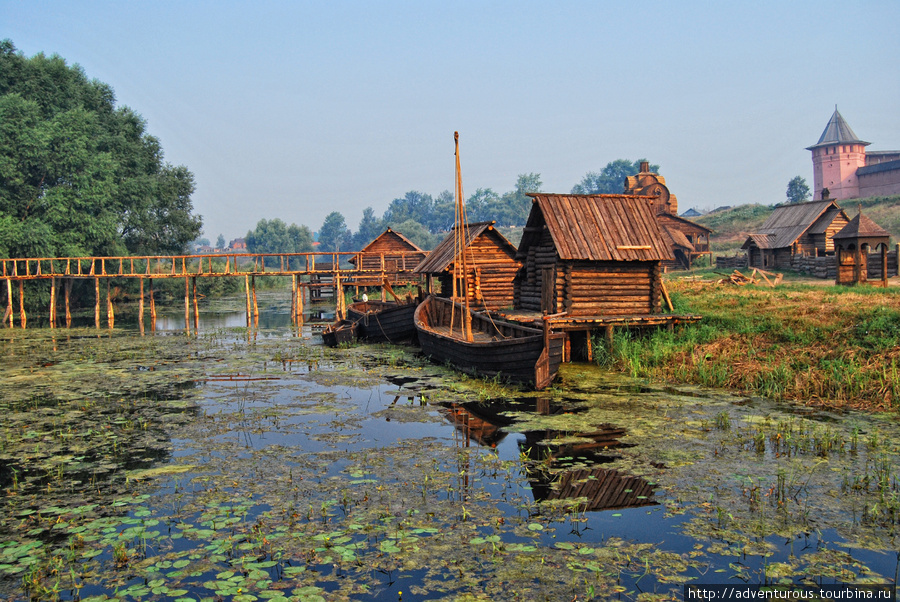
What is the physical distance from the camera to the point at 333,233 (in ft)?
609

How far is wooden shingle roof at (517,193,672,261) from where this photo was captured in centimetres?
1916

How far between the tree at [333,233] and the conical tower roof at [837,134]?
122m

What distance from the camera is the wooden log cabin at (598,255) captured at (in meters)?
19.3

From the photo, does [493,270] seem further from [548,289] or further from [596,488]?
[596,488]

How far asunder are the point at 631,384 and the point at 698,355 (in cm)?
216

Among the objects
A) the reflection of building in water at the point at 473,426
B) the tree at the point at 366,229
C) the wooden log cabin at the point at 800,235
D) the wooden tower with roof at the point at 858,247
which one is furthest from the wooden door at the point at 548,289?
the tree at the point at 366,229

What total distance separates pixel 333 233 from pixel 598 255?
6757 inches

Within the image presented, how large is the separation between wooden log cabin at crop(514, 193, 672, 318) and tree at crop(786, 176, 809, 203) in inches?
3799

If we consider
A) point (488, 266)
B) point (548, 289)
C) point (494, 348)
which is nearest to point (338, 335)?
point (488, 266)

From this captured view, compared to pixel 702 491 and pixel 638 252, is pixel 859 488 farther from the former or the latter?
pixel 638 252

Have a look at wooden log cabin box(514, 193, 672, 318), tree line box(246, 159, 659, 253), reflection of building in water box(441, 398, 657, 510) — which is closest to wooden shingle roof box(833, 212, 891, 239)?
wooden log cabin box(514, 193, 672, 318)

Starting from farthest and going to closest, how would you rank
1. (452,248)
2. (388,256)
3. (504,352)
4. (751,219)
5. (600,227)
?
(751,219), (388,256), (452,248), (600,227), (504,352)

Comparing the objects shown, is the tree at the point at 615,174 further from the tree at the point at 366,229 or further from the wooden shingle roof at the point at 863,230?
the wooden shingle roof at the point at 863,230

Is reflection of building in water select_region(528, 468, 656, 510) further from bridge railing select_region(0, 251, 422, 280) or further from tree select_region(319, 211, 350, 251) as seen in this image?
tree select_region(319, 211, 350, 251)
